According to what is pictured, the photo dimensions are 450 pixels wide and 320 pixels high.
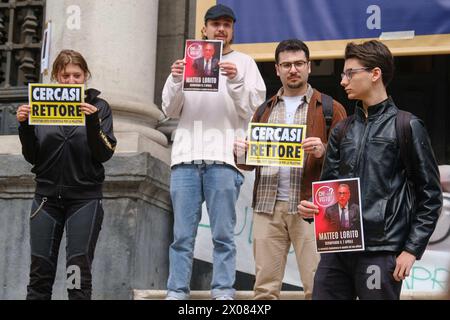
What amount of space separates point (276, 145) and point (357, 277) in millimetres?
1530

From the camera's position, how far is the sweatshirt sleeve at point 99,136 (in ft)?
20.7

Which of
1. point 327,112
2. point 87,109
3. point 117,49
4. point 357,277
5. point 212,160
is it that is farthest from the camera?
point 117,49

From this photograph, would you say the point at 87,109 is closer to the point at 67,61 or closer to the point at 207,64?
the point at 67,61

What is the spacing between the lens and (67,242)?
6.29 m

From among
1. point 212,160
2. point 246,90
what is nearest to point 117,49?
point 246,90

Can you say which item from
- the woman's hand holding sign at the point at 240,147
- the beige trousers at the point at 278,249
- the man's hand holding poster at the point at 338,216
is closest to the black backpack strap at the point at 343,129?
the man's hand holding poster at the point at 338,216

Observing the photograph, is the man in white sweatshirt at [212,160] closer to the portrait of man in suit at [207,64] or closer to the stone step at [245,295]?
the portrait of man in suit at [207,64]

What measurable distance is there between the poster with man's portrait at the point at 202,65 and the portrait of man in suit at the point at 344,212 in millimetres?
2051

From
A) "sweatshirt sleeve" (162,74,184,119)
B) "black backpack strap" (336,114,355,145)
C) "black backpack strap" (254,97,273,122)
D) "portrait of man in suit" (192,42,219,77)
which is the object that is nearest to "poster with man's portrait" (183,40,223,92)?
"portrait of man in suit" (192,42,219,77)

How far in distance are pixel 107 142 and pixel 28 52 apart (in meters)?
4.31
